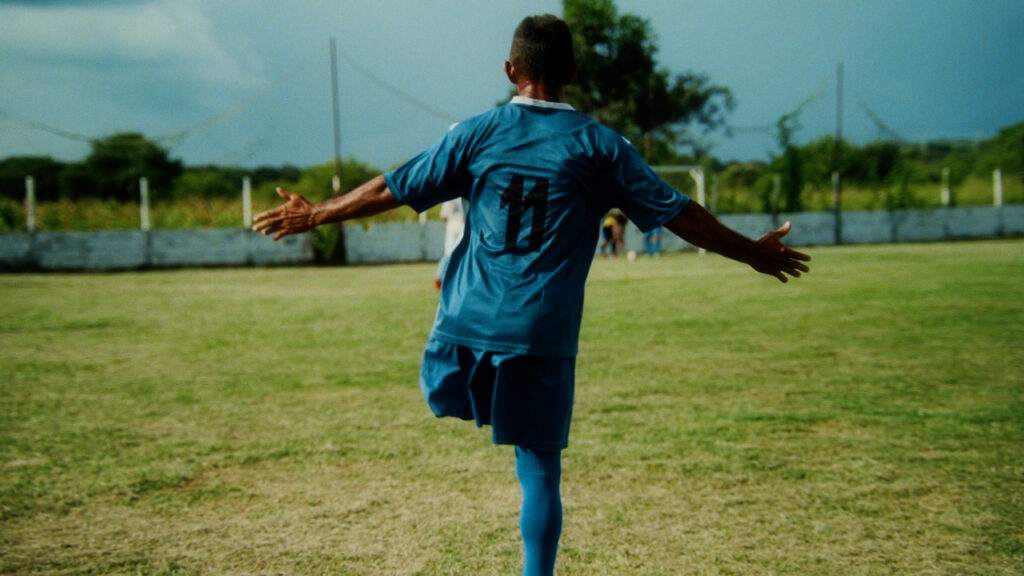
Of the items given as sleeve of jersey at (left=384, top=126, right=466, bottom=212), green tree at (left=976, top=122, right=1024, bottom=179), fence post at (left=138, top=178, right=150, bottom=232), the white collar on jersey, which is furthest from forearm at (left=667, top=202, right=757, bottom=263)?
green tree at (left=976, top=122, right=1024, bottom=179)

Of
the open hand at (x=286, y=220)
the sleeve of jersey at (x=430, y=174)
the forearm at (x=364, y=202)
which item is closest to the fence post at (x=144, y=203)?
the open hand at (x=286, y=220)

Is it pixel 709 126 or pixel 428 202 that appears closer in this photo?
pixel 428 202

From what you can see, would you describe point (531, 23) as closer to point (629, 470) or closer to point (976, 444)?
point (629, 470)

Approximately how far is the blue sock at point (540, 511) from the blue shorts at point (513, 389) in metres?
0.08

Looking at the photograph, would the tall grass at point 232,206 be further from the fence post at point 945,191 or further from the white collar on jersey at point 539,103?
the white collar on jersey at point 539,103

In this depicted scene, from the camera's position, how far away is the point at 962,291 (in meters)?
13.6

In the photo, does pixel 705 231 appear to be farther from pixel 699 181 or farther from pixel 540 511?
pixel 699 181

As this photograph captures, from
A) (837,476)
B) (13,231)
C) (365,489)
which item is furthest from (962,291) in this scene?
(13,231)

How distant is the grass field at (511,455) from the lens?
3.39m

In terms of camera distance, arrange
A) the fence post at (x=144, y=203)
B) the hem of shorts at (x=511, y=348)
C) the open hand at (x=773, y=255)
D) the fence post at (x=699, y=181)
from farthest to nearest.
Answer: the fence post at (x=699, y=181) → the fence post at (x=144, y=203) → the open hand at (x=773, y=255) → the hem of shorts at (x=511, y=348)

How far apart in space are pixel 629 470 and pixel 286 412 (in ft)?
8.85

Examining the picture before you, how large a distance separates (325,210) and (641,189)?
1.03 meters

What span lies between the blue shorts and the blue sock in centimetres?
8

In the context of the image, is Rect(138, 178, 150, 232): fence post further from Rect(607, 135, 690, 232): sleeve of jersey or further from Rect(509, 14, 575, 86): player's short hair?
Rect(607, 135, 690, 232): sleeve of jersey
